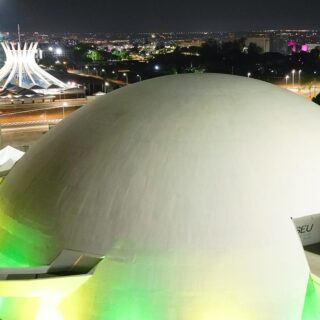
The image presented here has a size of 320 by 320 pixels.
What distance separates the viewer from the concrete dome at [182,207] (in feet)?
24.7

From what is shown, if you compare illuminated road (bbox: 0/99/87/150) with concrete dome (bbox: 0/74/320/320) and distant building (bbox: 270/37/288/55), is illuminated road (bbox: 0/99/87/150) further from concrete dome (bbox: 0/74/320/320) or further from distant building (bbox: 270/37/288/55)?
distant building (bbox: 270/37/288/55)

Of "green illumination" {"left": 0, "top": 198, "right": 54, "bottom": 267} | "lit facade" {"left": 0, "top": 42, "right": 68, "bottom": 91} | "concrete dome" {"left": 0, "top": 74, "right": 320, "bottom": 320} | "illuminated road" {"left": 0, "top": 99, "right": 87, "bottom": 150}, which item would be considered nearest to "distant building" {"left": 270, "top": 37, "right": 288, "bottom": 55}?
"lit facade" {"left": 0, "top": 42, "right": 68, "bottom": 91}

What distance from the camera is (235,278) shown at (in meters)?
7.52

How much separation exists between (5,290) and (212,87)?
5.45m

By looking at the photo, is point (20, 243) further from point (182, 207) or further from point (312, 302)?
point (312, 302)

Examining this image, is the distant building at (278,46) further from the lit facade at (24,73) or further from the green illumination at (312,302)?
the green illumination at (312,302)

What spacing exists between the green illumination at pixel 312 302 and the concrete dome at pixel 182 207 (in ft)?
0.78

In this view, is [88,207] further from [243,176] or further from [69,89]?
[69,89]

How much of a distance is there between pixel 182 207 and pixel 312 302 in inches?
110

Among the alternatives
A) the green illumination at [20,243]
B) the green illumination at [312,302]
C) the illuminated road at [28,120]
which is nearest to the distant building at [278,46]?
the illuminated road at [28,120]

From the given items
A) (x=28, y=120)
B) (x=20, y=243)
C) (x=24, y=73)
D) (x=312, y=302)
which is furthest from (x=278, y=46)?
(x=20, y=243)

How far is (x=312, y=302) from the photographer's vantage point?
7938mm

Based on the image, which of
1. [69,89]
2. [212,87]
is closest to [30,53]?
[69,89]

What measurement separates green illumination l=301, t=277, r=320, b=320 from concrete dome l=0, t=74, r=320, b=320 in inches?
9.4
